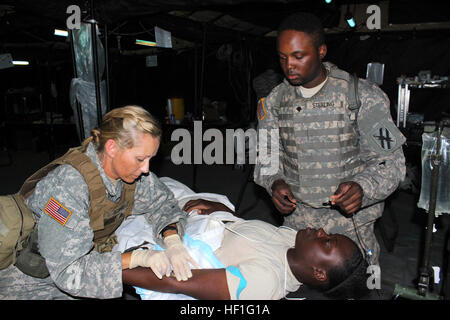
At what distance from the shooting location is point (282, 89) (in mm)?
1825

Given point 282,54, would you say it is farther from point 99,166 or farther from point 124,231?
point 124,231

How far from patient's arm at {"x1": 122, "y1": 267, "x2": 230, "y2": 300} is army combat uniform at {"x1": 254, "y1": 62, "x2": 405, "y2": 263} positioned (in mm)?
602

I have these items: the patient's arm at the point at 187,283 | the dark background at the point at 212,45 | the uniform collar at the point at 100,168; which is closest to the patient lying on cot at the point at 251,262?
the patient's arm at the point at 187,283

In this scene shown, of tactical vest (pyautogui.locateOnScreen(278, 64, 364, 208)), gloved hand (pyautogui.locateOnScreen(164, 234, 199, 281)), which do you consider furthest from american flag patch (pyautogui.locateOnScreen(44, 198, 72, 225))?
tactical vest (pyautogui.locateOnScreen(278, 64, 364, 208))

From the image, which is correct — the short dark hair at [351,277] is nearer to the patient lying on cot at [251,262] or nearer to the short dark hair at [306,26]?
the patient lying on cot at [251,262]

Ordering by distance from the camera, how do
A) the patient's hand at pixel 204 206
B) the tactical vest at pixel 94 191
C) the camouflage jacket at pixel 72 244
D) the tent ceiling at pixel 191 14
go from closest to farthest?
the camouflage jacket at pixel 72 244, the tactical vest at pixel 94 191, the patient's hand at pixel 204 206, the tent ceiling at pixel 191 14

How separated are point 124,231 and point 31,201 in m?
0.65

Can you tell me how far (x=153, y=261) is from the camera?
148 cm

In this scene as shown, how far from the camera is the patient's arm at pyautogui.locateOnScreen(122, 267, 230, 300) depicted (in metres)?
1.46

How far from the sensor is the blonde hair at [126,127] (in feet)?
4.69

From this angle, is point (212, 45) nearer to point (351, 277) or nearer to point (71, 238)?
point (351, 277)

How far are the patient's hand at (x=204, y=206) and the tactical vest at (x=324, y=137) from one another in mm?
709

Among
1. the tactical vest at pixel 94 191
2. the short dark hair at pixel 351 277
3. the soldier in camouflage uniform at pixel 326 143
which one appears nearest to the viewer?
the tactical vest at pixel 94 191
